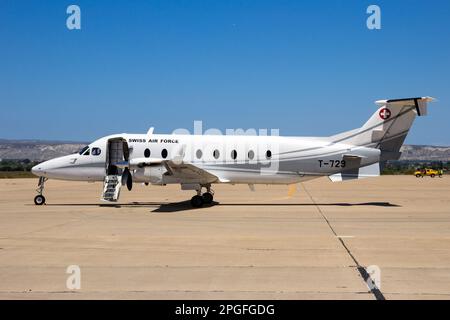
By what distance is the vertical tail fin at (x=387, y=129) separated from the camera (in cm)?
2241

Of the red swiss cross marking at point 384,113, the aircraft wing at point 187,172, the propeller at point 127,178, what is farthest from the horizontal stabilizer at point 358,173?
the propeller at point 127,178

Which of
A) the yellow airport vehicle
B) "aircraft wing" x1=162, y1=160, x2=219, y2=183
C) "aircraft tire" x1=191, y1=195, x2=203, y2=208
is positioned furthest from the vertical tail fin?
the yellow airport vehicle

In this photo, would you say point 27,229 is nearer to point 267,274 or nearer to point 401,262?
point 267,274

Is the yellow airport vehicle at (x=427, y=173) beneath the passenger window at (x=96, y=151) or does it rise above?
beneath

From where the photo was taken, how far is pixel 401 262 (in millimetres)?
10047

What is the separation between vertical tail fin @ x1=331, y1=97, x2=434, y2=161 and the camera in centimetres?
2241

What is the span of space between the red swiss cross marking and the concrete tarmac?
503cm

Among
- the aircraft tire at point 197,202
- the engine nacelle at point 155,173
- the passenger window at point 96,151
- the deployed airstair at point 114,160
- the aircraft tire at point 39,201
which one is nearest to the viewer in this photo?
the engine nacelle at point 155,173

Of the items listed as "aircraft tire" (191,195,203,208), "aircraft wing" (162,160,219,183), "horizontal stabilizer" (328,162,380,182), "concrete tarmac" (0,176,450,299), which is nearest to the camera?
"concrete tarmac" (0,176,450,299)

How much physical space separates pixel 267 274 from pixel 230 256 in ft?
5.96

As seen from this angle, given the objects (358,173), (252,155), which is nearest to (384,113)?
(358,173)

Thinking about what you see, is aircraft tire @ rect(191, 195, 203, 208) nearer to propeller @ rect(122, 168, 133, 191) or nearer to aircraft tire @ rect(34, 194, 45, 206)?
propeller @ rect(122, 168, 133, 191)

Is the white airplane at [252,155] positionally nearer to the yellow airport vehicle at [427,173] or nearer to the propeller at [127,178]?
the propeller at [127,178]
